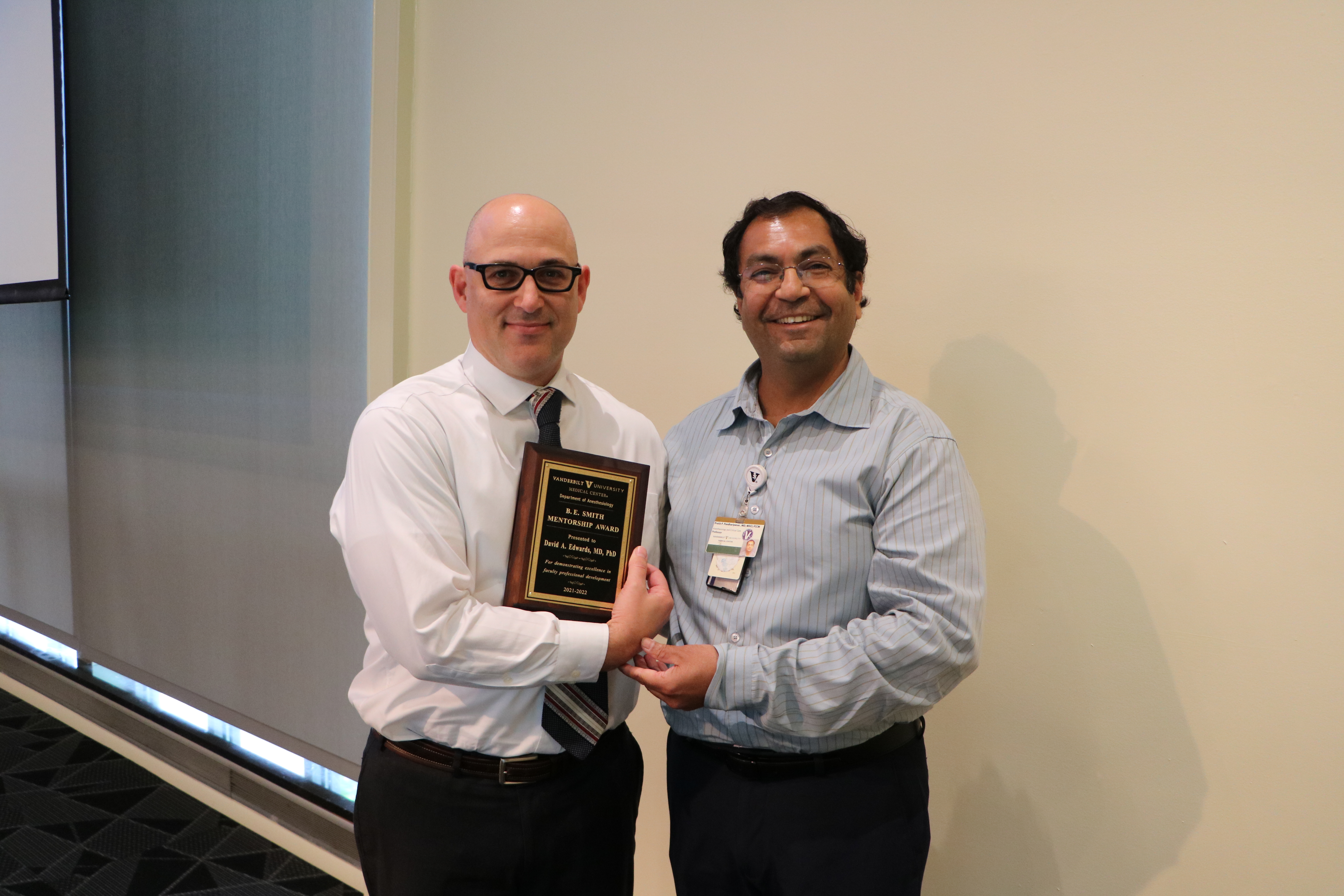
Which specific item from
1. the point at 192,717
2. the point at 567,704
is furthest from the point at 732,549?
the point at 192,717

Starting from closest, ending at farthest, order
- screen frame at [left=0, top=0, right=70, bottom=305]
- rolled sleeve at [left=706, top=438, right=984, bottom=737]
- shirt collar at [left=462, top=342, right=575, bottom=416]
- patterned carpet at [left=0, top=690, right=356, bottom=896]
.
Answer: rolled sleeve at [left=706, top=438, right=984, bottom=737]
shirt collar at [left=462, top=342, right=575, bottom=416]
patterned carpet at [left=0, top=690, right=356, bottom=896]
screen frame at [left=0, top=0, right=70, bottom=305]

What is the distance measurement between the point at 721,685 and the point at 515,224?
898 mm

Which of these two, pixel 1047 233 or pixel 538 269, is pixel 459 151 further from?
pixel 1047 233

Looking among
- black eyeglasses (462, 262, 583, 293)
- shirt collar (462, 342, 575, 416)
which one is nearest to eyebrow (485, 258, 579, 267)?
black eyeglasses (462, 262, 583, 293)

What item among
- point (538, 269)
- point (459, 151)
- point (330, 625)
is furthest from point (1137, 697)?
point (330, 625)

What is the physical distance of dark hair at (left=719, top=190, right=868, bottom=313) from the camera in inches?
64.2

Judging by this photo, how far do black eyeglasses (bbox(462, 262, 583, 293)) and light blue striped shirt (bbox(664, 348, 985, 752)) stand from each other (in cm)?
47

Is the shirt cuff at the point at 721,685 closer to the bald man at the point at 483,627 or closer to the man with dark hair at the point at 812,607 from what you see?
the man with dark hair at the point at 812,607

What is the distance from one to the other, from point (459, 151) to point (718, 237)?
3.76 ft

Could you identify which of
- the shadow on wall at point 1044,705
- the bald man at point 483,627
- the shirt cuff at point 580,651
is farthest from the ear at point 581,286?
the shadow on wall at point 1044,705

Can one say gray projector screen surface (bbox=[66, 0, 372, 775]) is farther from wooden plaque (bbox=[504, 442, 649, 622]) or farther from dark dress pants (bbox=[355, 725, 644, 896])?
wooden plaque (bbox=[504, 442, 649, 622])

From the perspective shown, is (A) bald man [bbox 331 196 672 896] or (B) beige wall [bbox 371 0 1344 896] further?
(B) beige wall [bbox 371 0 1344 896]

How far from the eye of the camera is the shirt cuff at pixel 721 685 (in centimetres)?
146

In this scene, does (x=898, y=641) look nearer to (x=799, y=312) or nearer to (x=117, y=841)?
(x=799, y=312)
